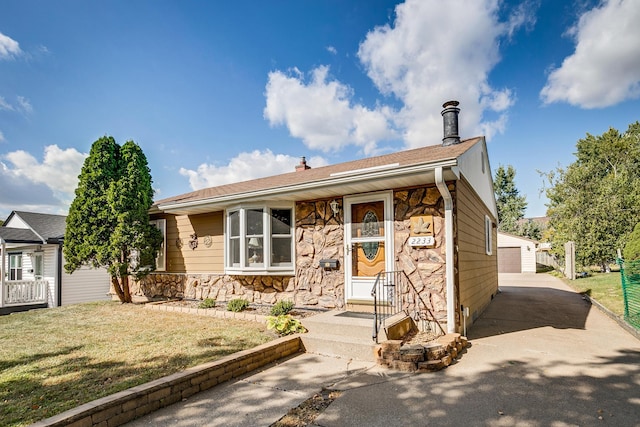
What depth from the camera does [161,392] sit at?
3.21 metres

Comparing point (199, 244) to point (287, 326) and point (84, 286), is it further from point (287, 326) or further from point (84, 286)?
point (84, 286)

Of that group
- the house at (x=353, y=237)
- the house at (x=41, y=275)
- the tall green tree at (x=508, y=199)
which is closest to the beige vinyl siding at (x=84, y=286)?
the house at (x=41, y=275)

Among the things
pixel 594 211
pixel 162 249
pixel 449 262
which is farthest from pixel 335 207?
pixel 594 211

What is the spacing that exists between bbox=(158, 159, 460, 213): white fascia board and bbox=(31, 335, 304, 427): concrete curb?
269cm

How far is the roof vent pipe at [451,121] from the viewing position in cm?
741

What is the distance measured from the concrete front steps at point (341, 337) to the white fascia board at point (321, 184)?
7.20ft

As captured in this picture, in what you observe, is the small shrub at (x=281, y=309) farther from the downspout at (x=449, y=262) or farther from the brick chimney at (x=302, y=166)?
the brick chimney at (x=302, y=166)

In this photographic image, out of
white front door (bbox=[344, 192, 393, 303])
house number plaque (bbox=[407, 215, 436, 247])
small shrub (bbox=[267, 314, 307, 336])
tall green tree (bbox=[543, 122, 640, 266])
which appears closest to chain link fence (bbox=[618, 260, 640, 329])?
house number plaque (bbox=[407, 215, 436, 247])

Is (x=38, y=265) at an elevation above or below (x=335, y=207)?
below

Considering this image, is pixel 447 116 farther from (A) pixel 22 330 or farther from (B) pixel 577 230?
(B) pixel 577 230

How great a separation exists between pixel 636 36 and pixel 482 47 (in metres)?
3.74

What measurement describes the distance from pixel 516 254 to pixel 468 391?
76.8 ft

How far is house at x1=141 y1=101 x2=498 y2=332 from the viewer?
5.37 m

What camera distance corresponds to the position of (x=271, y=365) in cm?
442
